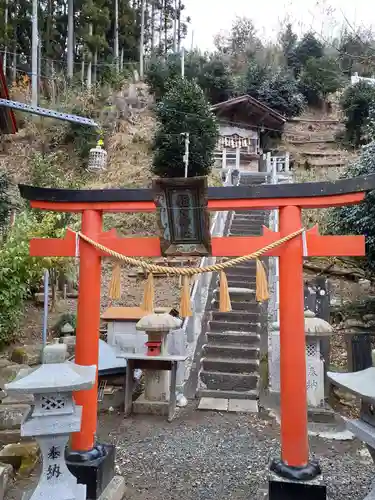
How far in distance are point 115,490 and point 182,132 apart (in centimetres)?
1556

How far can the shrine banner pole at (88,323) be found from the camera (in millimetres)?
4281

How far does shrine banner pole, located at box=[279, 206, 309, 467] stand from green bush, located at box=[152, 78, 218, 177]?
44.8 ft

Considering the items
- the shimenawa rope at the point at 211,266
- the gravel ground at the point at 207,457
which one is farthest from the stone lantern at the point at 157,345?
the shimenawa rope at the point at 211,266

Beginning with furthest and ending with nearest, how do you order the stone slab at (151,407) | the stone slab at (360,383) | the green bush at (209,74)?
1. the green bush at (209,74)
2. the stone slab at (151,407)
3. the stone slab at (360,383)

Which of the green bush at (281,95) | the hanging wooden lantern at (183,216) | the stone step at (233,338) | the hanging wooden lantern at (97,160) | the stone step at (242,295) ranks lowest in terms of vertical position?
→ the stone step at (233,338)

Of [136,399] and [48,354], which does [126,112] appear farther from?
[48,354]

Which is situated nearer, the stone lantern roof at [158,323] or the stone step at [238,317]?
the stone lantern roof at [158,323]

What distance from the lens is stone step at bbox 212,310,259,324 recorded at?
916cm

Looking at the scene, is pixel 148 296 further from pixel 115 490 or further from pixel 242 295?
pixel 242 295

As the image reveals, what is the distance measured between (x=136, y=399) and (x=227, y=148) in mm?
18899

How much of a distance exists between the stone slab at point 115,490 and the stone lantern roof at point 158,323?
8.43 feet

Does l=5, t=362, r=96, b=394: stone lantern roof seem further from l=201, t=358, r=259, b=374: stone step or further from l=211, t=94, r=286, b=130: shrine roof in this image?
l=211, t=94, r=286, b=130: shrine roof

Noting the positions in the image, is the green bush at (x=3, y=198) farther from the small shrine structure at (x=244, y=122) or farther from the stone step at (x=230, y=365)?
the small shrine structure at (x=244, y=122)

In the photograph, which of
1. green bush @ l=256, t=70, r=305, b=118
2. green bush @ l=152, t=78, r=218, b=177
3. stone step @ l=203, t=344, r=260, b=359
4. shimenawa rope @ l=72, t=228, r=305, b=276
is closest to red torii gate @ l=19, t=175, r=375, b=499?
shimenawa rope @ l=72, t=228, r=305, b=276
